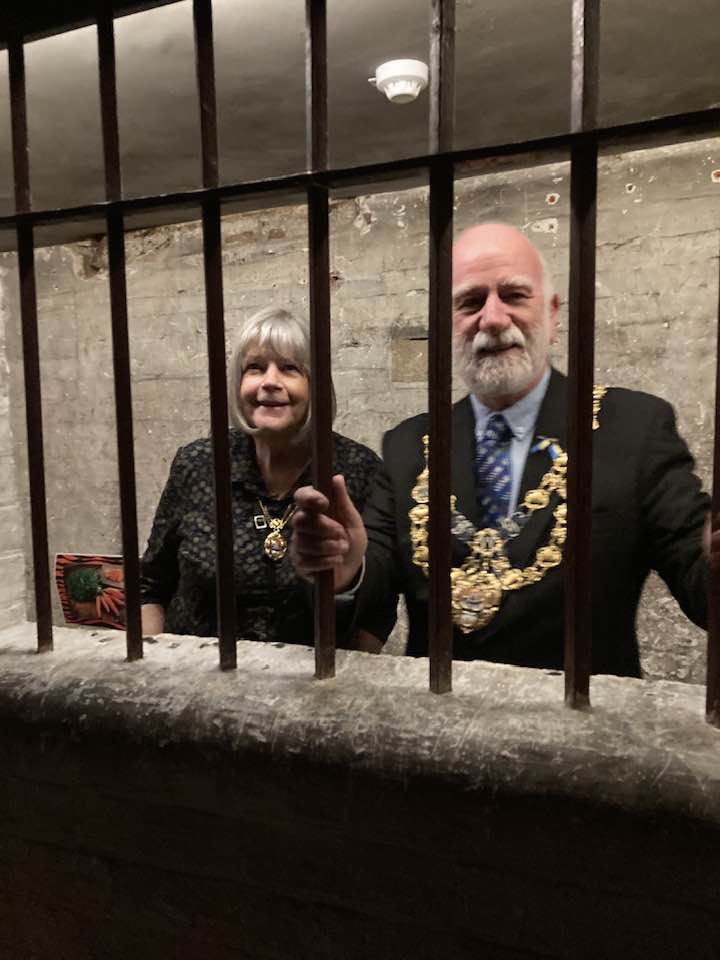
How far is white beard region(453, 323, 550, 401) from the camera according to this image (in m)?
1.31

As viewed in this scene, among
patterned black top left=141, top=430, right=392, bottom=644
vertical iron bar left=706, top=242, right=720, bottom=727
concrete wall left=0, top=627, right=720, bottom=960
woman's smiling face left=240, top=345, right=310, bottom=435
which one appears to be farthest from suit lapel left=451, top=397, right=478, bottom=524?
vertical iron bar left=706, top=242, right=720, bottom=727

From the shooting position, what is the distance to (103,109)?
0.69m

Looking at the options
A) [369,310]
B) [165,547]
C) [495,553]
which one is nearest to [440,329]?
[495,553]

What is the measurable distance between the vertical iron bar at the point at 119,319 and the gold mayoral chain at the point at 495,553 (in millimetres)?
586

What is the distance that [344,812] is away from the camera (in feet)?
1.95

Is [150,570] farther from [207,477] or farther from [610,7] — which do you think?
[610,7]

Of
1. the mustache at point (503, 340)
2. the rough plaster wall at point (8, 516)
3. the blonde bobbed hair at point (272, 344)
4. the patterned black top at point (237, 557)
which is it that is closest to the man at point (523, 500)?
the mustache at point (503, 340)

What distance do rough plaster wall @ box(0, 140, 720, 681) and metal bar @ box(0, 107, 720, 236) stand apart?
1.67m

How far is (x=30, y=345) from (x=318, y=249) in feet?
1.14

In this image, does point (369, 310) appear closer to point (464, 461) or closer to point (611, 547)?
point (464, 461)

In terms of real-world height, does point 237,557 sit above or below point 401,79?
below

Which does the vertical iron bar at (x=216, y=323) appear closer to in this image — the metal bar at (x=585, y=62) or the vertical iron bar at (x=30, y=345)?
the vertical iron bar at (x=30, y=345)

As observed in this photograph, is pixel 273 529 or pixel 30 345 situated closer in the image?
pixel 30 345

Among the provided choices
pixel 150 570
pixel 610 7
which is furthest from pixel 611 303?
pixel 150 570
